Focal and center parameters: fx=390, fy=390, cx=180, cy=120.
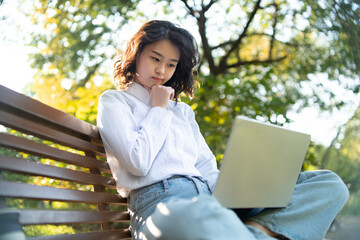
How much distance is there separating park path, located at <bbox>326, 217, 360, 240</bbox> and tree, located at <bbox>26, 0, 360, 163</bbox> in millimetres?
1087

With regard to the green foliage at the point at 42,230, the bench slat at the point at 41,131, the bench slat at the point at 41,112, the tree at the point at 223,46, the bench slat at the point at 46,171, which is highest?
the tree at the point at 223,46

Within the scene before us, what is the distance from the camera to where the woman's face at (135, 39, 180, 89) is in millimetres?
1779

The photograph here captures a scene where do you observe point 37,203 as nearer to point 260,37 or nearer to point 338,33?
point 338,33

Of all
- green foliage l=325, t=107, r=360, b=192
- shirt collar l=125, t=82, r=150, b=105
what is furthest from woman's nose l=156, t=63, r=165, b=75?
green foliage l=325, t=107, r=360, b=192

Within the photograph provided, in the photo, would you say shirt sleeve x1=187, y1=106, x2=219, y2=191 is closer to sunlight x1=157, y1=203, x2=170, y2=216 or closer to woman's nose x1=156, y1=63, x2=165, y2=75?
woman's nose x1=156, y1=63, x2=165, y2=75

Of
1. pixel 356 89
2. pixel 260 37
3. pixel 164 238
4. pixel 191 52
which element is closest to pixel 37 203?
pixel 191 52

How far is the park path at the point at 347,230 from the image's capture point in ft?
10.6

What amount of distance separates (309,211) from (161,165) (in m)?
0.59

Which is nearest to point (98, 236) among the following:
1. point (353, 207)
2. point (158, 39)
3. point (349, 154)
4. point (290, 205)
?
point (290, 205)

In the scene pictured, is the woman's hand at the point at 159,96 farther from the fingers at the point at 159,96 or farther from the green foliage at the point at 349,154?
the green foliage at the point at 349,154

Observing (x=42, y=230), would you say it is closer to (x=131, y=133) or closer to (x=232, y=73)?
(x=131, y=133)

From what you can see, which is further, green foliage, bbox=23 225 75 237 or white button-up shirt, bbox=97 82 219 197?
green foliage, bbox=23 225 75 237

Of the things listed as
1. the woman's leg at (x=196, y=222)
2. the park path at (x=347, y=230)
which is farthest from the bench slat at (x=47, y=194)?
the park path at (x=347, y=230)

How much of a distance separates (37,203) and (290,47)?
3526mm
